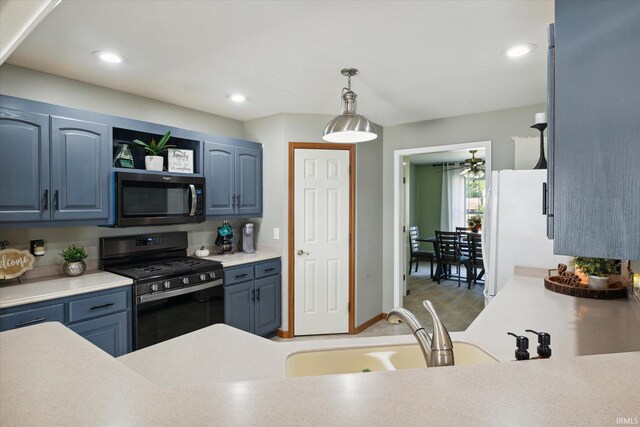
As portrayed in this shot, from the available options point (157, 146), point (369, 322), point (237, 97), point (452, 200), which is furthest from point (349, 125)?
point (452, 200)

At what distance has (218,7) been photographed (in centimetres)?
170

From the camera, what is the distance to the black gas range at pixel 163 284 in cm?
256

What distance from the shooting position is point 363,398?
1.92 feet

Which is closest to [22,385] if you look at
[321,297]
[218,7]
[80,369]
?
[80,369]

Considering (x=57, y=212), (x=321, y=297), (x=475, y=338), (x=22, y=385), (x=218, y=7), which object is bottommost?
(x=321, y=297)

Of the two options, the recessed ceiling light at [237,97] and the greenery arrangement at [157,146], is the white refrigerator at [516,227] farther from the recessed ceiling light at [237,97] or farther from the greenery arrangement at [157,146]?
the greenery arrangement at [157,146]

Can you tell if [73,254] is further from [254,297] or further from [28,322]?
[254,297]

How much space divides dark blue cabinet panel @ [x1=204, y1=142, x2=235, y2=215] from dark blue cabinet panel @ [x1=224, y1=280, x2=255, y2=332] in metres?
0.75

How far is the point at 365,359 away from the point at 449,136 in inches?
120

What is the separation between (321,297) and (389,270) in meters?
0.98

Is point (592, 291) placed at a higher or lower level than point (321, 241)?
lower

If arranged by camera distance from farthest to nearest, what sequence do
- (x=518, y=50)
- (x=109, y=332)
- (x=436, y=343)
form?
(x=109, y=332), (x=518, y=50), (x=436, y=343)

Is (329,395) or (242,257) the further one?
(242,257)

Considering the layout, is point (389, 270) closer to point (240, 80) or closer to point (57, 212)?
point (240, 80)
